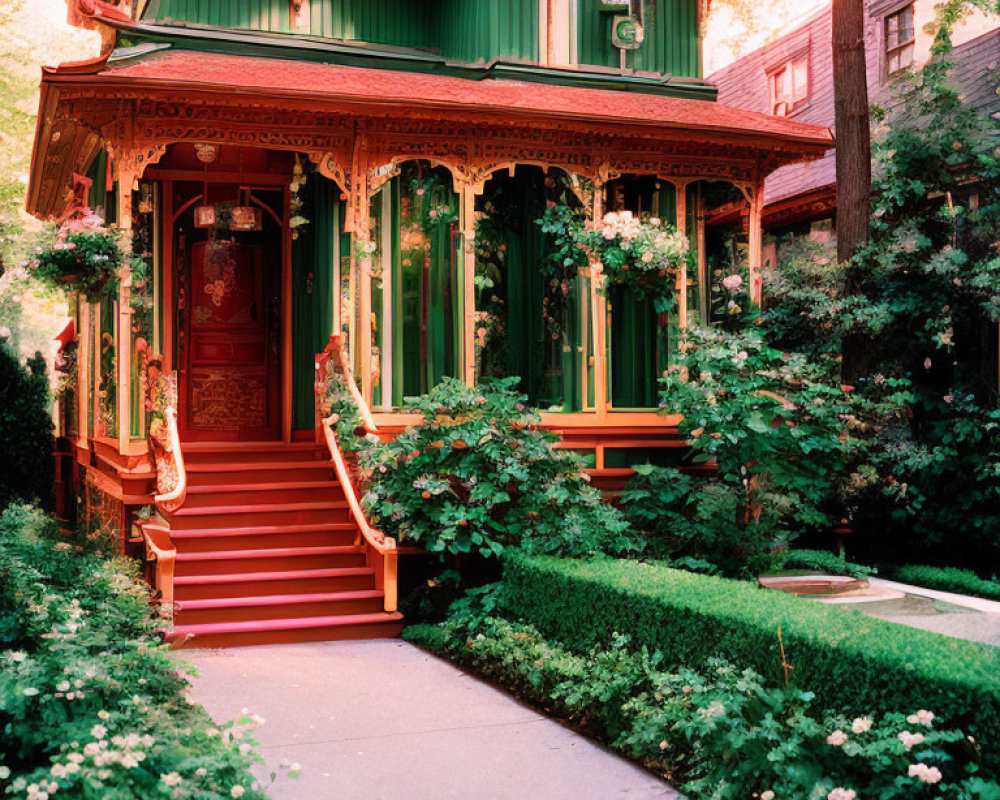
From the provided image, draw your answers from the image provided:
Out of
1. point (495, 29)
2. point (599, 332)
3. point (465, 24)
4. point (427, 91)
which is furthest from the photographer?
point (465, 24)

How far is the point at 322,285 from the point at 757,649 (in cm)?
782

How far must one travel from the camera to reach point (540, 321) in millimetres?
11898

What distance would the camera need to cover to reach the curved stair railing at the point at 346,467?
346 inches

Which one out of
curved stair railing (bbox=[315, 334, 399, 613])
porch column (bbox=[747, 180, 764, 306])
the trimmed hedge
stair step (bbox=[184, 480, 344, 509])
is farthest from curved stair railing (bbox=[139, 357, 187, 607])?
porch column (bbox=[747, 180, 764, 306])

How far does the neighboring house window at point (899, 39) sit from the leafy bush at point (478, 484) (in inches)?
398

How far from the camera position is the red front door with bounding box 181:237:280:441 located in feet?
40.5

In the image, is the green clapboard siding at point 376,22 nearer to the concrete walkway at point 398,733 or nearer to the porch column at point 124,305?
the porch column at point 124,305

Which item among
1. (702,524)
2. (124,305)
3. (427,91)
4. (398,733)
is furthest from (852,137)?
(398,733)

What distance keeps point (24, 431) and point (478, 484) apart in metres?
10.8

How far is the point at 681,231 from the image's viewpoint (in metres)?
11.7

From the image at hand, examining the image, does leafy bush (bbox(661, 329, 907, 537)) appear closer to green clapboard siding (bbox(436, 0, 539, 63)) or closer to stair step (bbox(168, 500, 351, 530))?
stair step (bbox(168, 500, 351, 530))

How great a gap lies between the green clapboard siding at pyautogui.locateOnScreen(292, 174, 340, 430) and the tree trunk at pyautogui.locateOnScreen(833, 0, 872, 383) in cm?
599

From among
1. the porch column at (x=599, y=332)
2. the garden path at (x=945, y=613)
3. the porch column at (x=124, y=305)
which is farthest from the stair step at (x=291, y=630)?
the garden path at (x=945, y=613)

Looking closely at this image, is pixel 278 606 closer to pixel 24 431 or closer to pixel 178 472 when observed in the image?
pixel 178 472
